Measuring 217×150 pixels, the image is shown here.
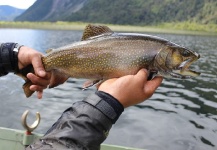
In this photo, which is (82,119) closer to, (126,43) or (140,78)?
(140,78)

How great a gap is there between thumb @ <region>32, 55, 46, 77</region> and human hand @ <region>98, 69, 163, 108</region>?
116 centimetres

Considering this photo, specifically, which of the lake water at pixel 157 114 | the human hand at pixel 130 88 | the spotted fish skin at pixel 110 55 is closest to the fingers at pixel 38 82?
the spotted fish skin at pixel 110 55

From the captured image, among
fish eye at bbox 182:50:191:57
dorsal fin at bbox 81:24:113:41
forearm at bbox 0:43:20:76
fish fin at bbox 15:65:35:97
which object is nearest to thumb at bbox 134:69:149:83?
fish eye at bbox 182:50:191:57

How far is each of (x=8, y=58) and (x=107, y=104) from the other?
211 cm

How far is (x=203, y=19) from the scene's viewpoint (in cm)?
18688

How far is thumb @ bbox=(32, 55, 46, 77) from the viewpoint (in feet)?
12.6

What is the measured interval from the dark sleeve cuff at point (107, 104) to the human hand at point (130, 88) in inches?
2.2

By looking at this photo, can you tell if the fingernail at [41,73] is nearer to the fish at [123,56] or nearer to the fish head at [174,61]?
the fish at [123,56]

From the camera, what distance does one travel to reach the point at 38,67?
3.88 m

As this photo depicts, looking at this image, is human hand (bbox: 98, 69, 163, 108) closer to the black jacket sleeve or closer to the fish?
the black jacket sleeve

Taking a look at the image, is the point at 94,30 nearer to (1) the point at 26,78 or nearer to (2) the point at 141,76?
(2) the point at 141,76

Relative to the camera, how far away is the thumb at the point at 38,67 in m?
3.84

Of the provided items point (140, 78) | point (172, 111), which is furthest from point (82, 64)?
point (172, 111)

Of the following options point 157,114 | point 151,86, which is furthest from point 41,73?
point 157,114
